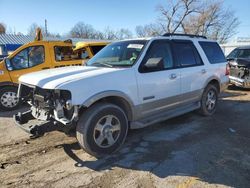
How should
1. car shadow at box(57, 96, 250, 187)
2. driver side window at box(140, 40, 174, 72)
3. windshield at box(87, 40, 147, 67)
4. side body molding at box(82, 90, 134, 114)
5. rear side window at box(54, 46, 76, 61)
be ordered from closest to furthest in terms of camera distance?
car shadow at box(57, 96, 250, 187)
side body molding at box(82, 90, 134, 114)
windshield at box(87, 40, 147, 67)
driver side window at box(140, 40, 174, 72)
rear side window at box(54, 46, 76, 61)

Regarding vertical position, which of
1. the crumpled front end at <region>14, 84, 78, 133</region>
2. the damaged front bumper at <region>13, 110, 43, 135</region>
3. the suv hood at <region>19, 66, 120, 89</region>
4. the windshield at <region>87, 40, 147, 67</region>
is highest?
Result: the windshield at <region>87, 40, 147, 67</region>

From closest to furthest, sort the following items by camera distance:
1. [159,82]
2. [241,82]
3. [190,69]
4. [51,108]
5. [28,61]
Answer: [51,108], [159,82], [190,69], [28,61], [241,82]

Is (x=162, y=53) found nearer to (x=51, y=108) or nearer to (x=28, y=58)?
(x=51, y=108)

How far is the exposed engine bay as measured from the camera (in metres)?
3.82

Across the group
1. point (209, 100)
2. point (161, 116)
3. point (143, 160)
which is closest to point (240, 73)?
point (209, 100)

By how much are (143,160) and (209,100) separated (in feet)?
10.7

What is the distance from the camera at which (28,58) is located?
7.84 m

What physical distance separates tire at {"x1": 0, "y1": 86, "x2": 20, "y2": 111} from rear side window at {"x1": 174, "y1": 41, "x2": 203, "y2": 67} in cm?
502

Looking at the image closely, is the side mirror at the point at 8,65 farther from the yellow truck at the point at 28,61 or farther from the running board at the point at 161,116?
the running board at the point at 161,116

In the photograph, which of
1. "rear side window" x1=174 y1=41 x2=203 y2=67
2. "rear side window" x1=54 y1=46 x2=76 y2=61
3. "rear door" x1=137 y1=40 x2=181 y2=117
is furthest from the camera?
"rear side window" x1=54 y1=46 x2=76 y2=61

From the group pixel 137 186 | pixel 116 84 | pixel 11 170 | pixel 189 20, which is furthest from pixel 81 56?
pixel 189 20

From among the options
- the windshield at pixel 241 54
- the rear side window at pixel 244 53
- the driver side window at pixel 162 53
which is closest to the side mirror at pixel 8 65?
the driver side window at pixel 162 53

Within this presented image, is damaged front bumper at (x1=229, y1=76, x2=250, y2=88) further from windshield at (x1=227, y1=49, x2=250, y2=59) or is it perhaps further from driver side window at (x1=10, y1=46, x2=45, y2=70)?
driver side window at (x1=10, y1=46, x2=45, y2=70)

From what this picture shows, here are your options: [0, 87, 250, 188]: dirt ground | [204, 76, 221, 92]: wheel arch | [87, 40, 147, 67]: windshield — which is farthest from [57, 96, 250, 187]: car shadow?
[87, 40, 147, 67]: windshield
